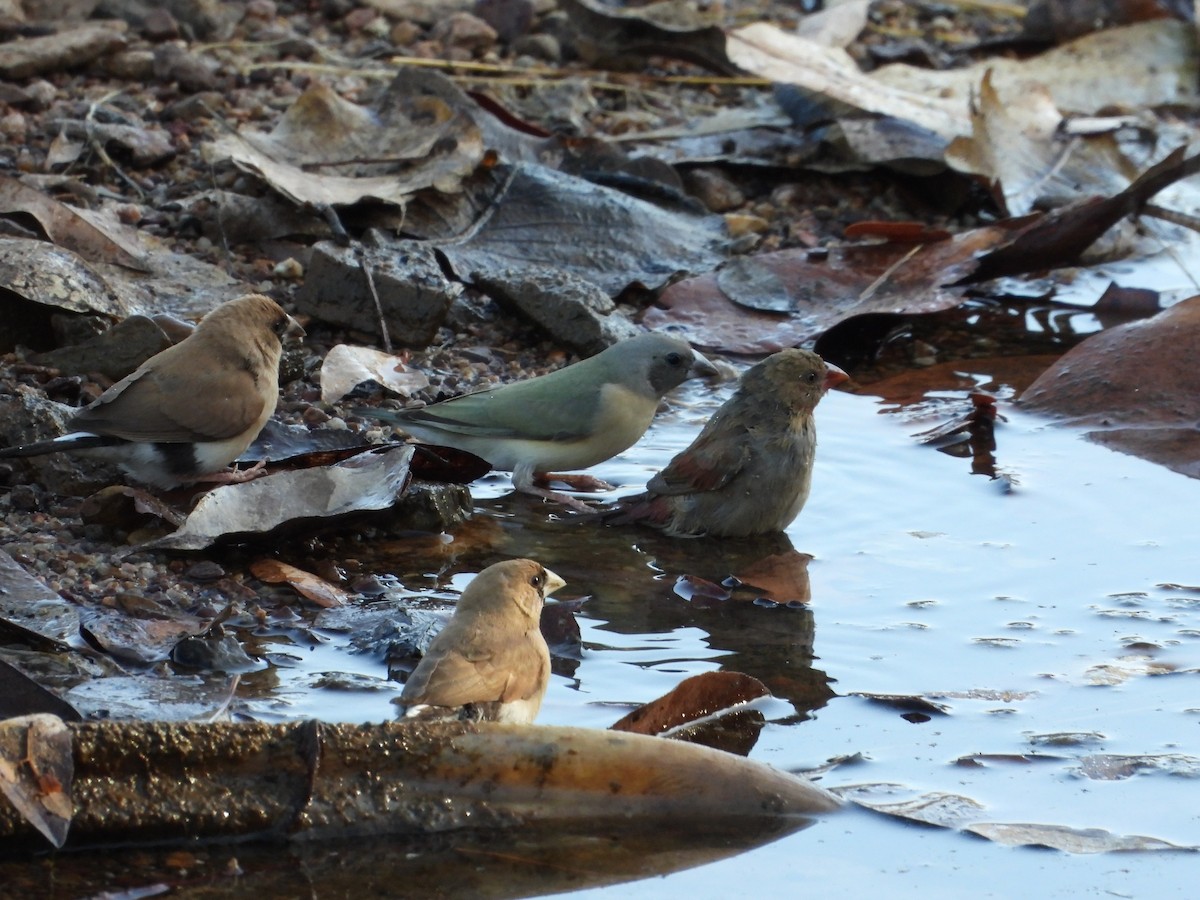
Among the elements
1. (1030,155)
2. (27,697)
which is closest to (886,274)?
(1030,155)

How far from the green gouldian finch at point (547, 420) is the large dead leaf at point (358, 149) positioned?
1384 mm

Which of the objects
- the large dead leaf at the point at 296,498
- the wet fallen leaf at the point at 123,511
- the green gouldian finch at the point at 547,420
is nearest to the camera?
the large dead leaf at the point at 296,498

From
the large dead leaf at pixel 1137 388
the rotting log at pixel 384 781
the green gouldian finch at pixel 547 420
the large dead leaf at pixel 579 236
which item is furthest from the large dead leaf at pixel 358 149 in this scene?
the rotting log at pixel 384 781

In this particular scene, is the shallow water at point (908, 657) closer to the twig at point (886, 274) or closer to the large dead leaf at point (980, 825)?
the large dead leaf at point (980, 825)

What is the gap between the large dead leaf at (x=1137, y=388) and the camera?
253 inches

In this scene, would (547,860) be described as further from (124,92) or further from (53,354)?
(124,92)

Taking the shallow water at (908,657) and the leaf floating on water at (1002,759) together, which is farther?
the leaf floating on water at (1002,759)

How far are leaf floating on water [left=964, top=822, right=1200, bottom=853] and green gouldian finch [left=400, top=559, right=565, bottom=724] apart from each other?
1.01 metres

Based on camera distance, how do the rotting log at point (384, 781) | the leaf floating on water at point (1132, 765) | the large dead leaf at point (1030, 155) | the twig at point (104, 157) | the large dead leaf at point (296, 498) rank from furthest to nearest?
the large dead leaf at point (1030, 155), the twig at point (104, 157), the large dead leaf at point (296, 498), the leaf floating on water at point (1132, 765), the rotting log at point (384, 781)

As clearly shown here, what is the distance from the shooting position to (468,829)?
3449mm

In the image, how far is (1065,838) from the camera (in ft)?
11.7

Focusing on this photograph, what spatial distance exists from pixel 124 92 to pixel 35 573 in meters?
4.17

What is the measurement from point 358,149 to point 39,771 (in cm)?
489

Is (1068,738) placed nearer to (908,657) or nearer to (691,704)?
(908,657)
